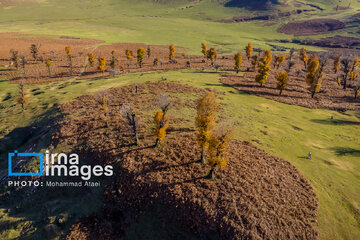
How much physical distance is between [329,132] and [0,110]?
106 metres

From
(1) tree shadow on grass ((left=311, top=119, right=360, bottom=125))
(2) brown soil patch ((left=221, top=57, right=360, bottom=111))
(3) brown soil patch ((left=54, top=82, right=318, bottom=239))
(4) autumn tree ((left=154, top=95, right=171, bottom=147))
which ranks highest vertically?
(4) autumn tree ((left=154, top=95, right=171, bottom=147))

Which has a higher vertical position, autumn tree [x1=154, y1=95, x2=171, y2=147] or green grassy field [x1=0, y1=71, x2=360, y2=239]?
autumn tree [x1=154, y1=95, x2=171, y2=147]

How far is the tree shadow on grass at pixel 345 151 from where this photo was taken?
47166 mm

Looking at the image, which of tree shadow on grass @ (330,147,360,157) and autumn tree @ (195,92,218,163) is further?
tree shadow on grass @ (330,147,360,157)

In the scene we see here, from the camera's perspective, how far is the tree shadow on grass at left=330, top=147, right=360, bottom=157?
47166mm

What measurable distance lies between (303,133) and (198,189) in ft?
120

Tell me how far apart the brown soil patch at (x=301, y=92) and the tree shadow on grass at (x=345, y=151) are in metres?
28.3

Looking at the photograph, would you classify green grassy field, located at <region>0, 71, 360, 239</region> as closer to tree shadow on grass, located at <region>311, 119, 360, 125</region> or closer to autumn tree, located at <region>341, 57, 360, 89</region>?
tree shadow on grass, located at <region>311, 119, 360, 125</region>

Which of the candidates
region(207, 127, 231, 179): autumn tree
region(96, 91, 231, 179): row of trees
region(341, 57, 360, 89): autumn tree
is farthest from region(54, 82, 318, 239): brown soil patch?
region(341, 57, 360, 89): autumn tree

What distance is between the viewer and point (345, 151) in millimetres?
48062

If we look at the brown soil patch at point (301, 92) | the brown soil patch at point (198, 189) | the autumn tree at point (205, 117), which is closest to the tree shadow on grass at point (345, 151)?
the brown soil patch at point (198, 189)

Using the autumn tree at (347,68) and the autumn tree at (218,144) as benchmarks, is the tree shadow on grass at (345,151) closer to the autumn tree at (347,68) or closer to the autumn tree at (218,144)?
the autumn tree at (218,144)

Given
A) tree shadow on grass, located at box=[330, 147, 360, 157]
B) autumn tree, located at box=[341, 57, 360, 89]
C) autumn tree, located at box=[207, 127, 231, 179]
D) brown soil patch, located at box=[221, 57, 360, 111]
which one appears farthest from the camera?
autumn tree, located at box=[341, 57, 360, 89]

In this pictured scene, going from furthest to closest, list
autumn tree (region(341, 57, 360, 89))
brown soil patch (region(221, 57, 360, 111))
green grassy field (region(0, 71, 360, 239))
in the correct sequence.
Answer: autumn tree (region(341, 57, 360, 89)) < brown soil patch (region(221, 57, 360, 111)) < green grassy field (region(0, 71, 360, 239))
